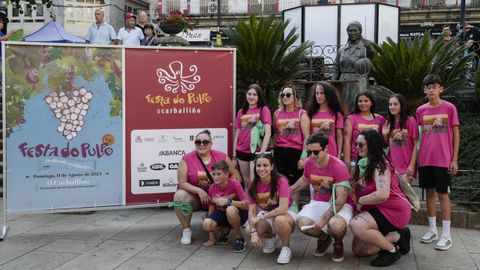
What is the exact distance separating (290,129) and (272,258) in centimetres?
149

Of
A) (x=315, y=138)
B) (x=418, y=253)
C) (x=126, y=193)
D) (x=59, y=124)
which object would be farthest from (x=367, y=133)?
(x=59, y=124)

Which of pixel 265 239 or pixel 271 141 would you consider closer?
pixel 265 239

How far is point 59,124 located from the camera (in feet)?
17.7

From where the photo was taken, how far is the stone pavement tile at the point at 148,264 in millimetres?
4441

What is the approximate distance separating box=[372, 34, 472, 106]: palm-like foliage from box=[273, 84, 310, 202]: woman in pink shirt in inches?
131

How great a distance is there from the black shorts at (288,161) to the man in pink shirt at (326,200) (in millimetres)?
689

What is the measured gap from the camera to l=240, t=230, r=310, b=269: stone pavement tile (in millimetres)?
4504

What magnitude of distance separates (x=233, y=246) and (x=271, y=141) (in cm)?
133

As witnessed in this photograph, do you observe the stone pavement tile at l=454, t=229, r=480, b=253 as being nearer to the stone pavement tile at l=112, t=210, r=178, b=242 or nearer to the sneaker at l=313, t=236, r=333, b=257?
the sneaker at l=313, t=236, r=333, b=257

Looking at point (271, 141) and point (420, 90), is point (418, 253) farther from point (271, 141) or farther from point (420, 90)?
point (420, 90)

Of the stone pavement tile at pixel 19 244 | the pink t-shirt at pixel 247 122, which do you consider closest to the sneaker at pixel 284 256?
the pink t-shirt at pixel 247 122

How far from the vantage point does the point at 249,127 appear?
5625mm

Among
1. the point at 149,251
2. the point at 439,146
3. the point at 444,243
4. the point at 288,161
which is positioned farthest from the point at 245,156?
the point at 444,243

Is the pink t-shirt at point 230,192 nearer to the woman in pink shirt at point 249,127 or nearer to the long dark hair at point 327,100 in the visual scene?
the woman in pink shirt at point 249,127
